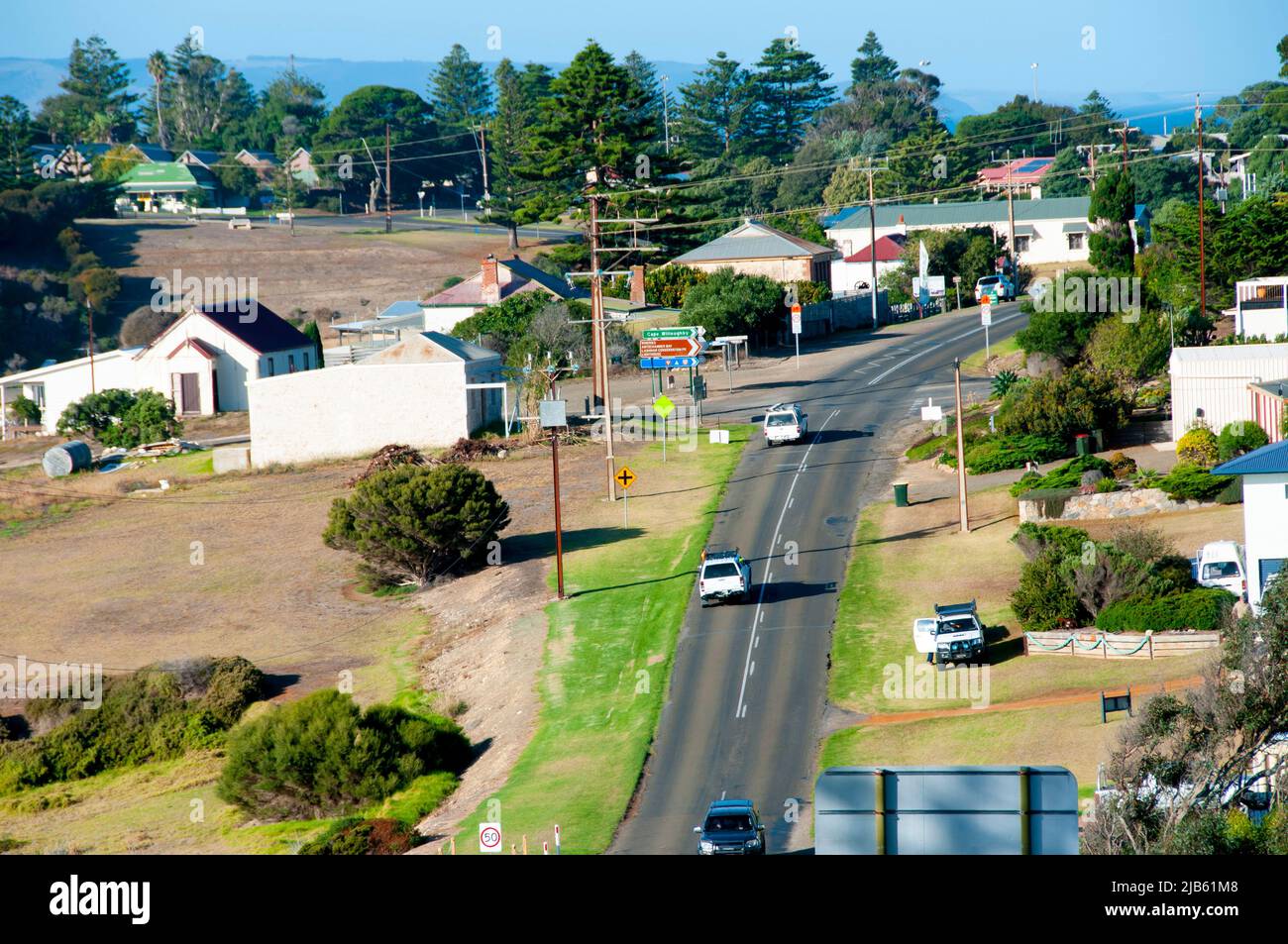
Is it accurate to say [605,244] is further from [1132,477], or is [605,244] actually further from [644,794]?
[644,794]

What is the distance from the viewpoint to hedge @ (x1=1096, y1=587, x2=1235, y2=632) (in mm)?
37562

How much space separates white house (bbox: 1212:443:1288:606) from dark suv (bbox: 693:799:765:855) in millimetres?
17816

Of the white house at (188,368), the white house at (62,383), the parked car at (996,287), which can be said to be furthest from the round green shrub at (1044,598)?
the parked car at (996,287)

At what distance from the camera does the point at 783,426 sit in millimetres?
63906

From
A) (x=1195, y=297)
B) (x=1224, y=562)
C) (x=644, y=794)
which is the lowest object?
(x=644, y=794)

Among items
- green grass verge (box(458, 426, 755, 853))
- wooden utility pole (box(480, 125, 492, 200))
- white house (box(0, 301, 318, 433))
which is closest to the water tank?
white house (box(0, 301, 318, 433))

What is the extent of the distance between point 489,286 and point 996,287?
122 feet

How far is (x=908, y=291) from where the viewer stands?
105 metres

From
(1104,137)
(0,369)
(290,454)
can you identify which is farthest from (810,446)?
(1104,137)

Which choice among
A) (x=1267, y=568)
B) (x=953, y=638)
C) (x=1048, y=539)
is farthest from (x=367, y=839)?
(x=1267, y=568)

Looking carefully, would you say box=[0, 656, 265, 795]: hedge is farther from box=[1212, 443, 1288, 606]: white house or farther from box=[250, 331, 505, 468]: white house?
box=[1212, 443, 1288, 606]: white house

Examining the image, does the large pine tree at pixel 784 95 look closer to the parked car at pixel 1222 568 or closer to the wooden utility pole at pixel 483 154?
the wooden utility pole at pixel 483 154

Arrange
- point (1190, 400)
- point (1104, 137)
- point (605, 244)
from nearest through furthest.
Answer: point (1190, 400), point (605, 244), point (1104, 137)

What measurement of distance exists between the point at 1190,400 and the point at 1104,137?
14687cm
